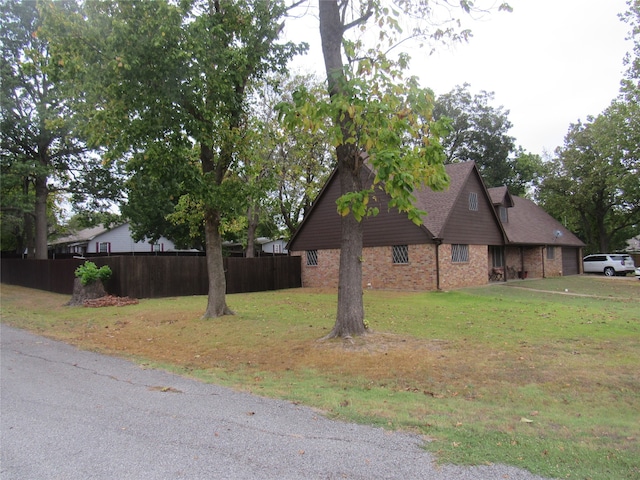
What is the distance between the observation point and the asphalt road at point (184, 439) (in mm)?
3592

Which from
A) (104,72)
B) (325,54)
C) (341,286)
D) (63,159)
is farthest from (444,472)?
(63,159)

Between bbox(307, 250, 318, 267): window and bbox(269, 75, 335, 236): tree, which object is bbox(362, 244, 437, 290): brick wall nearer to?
bbox(307, 250, 318, 267): window

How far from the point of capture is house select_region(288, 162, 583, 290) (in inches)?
878

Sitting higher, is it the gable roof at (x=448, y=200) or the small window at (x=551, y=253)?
the gable roof at (x=448, y=200)

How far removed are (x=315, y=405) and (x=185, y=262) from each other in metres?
17.4

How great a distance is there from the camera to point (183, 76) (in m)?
9.98

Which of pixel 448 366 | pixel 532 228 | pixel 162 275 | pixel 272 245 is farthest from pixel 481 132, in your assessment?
pixel 448 366

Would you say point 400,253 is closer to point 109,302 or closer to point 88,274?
point 109,302

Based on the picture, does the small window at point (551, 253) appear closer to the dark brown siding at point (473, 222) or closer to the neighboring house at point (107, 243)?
the dark brown siding at point (473, 222)

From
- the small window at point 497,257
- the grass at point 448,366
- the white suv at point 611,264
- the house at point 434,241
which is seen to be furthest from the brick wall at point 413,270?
the white suv at point 611,264

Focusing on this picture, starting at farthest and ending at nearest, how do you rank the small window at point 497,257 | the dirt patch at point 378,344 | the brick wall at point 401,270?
the small window at point 497,257
the brick wall at point 401,270
the dirt patch at point 378,344

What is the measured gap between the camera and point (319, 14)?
30.7ft

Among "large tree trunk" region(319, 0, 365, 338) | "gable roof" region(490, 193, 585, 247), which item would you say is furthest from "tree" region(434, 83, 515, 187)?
"large tree trunk" region(319, 0, 365, 338)

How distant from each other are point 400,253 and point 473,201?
528 centimetres
